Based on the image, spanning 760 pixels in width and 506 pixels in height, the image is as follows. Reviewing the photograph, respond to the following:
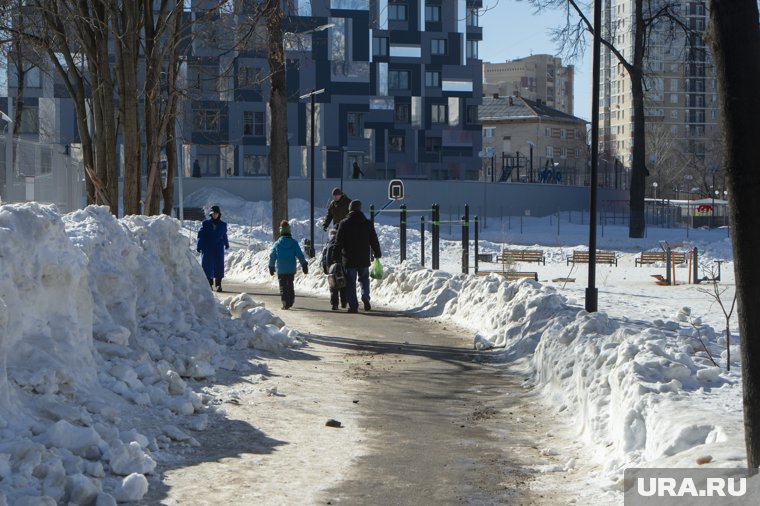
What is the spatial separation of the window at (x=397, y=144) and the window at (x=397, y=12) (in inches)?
304

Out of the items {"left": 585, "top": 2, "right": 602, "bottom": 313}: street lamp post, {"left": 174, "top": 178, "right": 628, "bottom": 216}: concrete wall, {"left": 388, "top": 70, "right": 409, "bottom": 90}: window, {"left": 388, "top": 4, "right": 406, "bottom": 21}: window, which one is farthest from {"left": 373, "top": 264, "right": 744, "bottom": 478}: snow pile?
{"left": 388, "top": 4, "right": 406, "bottom": 21}: window

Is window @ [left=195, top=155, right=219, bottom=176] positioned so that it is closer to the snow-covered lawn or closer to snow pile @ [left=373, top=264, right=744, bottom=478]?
the snow-covered lawn

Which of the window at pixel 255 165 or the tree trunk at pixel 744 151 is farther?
the window at pixel 255 165


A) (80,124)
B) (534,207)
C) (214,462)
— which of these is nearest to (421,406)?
(214,462)

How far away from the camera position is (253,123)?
68.4 metres

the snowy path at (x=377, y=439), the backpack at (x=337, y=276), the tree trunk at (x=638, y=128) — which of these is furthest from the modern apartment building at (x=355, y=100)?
the snowy path at (x=377, y=439)

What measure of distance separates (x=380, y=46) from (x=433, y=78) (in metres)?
4.24

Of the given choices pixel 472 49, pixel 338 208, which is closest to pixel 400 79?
pixel 472 49

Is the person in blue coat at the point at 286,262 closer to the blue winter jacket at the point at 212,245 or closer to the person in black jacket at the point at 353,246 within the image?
the person in black jacket at the point at 353,246

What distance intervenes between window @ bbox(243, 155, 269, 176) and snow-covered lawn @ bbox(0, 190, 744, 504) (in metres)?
A: 51.5

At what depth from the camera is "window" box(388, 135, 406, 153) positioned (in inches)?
3019

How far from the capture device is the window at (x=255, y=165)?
225 feet

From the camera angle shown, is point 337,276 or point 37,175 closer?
point 337,276

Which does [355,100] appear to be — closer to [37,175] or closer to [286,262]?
[37,175]
